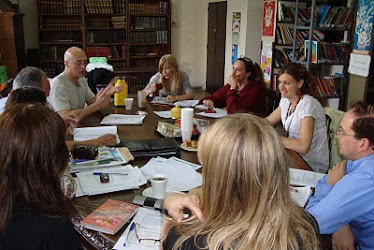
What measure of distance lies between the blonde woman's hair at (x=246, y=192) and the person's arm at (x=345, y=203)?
43 cm

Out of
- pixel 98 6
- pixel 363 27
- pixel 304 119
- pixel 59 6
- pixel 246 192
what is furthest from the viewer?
pixel 98 6

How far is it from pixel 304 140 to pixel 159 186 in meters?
1.05

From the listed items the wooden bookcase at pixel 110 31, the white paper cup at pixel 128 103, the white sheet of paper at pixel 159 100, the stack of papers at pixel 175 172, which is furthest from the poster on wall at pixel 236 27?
the stack of papers at pixel 175 172

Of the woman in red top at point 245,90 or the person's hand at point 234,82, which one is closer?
the woman in red top at point 245,90

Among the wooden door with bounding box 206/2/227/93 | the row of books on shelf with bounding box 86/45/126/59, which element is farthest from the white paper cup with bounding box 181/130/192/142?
the row of books on shelf with bounding box 86/45/126/59

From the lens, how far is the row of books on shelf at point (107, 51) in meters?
6.71

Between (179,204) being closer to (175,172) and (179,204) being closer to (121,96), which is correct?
(175,172)

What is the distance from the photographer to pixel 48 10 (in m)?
6.36

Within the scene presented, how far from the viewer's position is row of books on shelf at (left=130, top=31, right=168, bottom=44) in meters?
6.94

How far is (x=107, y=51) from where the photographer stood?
22.3 feet

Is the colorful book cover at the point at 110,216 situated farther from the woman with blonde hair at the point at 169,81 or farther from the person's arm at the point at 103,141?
the woman with blonde hair at the point at 169,81

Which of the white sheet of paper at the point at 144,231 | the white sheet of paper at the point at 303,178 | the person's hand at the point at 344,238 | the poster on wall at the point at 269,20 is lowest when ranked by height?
the person's hand at the point at 344,238

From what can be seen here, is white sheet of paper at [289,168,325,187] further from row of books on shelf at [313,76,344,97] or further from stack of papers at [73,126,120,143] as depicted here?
row of books on shelf at [313,76,344,97]

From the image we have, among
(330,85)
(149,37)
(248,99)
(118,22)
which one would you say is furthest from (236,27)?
(248,99)
